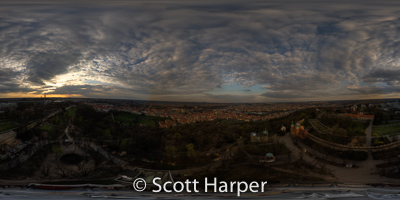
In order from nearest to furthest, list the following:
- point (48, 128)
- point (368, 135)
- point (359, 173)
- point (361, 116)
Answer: point (359, 173) < point (368, 135) < point (361, 116) < point (48, 128)

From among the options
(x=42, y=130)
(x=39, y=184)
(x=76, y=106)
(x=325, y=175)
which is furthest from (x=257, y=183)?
(x=42, y=130)

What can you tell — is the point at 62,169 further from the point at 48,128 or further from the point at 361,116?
the point at 361,116

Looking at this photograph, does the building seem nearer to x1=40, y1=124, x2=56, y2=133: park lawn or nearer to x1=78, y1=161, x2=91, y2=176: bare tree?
x1=78, y1=161, x2=91, y2=176: bare tree

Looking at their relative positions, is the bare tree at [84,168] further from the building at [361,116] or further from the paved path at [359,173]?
the building at [361,116]

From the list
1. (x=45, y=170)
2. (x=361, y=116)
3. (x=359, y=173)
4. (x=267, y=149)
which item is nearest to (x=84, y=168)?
(x=45, y=170)

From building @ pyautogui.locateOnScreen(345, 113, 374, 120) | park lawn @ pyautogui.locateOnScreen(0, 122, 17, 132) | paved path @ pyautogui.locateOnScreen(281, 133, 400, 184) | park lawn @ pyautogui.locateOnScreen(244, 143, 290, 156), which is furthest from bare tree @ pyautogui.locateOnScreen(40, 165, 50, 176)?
building @ pyautogui.locateOnScreen(345, 113, 374, 120)

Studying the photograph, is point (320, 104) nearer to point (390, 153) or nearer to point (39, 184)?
point (390, 153)

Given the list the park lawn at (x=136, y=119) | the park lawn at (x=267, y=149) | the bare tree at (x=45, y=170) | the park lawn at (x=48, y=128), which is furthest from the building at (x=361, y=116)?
the park lawn at (x=48, y=128)
